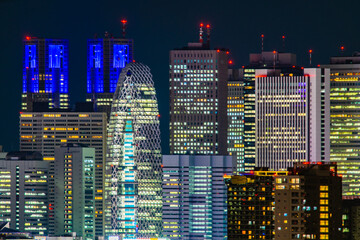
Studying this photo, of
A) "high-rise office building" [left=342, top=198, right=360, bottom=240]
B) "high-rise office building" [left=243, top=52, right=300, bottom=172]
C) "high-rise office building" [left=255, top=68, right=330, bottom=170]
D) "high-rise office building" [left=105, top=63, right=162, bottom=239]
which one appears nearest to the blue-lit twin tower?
"high-rise office building" [left=105, top=63, right=162, bottom=239]

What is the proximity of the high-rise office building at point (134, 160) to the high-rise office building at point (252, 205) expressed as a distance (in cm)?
2804

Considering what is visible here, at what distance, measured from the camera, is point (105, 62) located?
130 m

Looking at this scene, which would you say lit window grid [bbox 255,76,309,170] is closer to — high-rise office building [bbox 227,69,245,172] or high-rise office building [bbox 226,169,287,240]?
high-rise office building [bbox 227,69,245,172]

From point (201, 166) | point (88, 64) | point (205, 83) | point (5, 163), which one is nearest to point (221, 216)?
point (201, 166)

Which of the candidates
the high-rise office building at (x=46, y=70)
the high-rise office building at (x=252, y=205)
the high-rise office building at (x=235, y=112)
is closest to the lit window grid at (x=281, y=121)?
the high-rise office building at (x=235, y=112)

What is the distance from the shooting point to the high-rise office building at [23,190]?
4461 inches

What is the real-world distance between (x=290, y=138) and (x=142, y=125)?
1111 cm

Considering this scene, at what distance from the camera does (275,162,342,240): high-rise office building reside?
229 feet

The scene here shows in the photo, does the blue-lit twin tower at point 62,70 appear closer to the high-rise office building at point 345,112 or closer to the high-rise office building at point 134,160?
the high-rise office building at point 134,160

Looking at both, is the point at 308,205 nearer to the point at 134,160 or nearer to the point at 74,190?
the point at 134,160

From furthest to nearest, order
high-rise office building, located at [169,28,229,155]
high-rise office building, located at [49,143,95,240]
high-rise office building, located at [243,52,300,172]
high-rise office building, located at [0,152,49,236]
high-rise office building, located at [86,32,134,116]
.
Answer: high-rise office building, located at [86,32,134,116]
high-rise office building, located at [0,152,49,236]
high-rise office building, located at [49,143,95,240]
high-rise office building, located at [169,28,229,155]
high-rise office building, located at [243,52,300,172]

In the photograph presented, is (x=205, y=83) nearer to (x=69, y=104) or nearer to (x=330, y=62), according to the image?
(x=330, y=62)

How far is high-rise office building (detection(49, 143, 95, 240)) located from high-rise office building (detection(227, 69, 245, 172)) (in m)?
10.2

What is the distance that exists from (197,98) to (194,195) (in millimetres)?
8021
